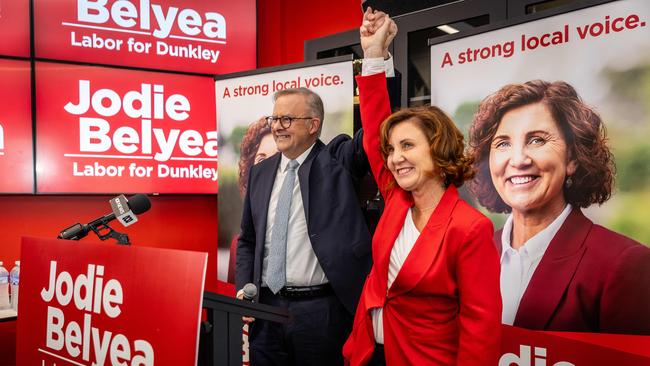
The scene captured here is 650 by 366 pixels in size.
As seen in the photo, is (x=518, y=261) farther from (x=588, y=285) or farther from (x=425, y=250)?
(x=425, y=250)

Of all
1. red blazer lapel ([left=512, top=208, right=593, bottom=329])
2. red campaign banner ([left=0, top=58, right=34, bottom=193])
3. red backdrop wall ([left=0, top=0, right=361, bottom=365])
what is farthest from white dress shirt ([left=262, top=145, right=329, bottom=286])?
red campaign banner ([left=0, top=58, right=34, bottom=193])

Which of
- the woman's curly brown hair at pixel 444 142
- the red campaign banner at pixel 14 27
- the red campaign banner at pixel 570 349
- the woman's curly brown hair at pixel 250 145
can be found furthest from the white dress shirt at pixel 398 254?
the red campaign banner at pixel 14 27

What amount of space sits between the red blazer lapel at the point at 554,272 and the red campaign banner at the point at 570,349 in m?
0.06

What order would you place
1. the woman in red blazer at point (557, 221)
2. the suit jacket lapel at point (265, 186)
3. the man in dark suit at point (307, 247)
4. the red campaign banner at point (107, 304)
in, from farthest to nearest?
the suit jacket lapel at point (265, 186)
the man in dark suit at point (307, 247)
the woman in red blazer at point (557, 221)
the red campaign banner at point (107, 304)

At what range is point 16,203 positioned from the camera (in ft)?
11.9

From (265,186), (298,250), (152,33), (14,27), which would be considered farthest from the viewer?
(152,33)

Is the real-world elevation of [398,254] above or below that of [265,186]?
below

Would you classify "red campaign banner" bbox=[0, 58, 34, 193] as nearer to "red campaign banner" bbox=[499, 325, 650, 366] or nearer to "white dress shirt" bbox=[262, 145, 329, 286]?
"white dress shirt" bbox=[262, 145, 329, 286]

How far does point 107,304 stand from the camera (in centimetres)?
157

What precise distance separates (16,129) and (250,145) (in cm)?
159

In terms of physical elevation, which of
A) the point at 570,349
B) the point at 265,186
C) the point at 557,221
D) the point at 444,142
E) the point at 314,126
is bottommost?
the point at 570,349

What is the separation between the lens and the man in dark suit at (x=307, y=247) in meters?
2.28

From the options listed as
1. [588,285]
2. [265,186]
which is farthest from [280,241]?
[588,285]

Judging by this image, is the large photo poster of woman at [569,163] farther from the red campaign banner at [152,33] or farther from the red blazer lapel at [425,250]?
the red campaign banner at [152,33]
